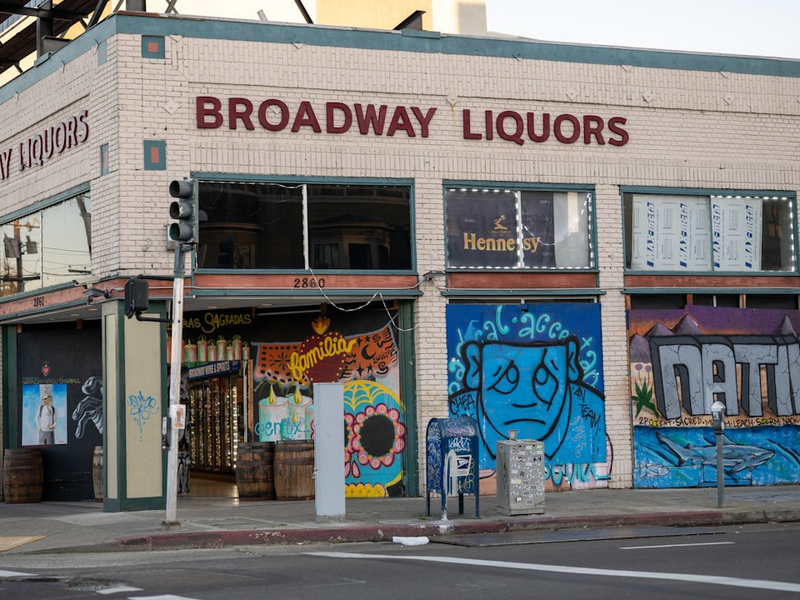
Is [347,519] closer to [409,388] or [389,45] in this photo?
[409,388]

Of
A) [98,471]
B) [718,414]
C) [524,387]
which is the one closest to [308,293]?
[524,387]

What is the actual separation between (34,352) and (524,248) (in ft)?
31.6

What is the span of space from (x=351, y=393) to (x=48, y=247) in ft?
19.9

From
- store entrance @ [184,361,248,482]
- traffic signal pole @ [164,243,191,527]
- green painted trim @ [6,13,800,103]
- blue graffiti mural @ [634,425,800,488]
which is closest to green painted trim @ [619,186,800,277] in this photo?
green painted trim @ [6,13,800,103]

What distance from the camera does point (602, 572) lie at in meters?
10.5

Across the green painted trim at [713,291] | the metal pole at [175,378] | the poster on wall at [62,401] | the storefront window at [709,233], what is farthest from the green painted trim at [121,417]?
the storefront window at [709,233]

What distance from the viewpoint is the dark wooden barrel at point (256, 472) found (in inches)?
742

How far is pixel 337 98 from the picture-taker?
18938 mm

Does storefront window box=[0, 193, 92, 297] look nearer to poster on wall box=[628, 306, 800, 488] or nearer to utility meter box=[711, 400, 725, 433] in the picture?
poster on wall box=[628, 306, 800, 488]

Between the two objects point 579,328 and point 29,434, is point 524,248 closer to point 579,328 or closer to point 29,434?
point 579,328

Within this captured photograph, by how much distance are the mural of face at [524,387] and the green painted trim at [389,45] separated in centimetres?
520

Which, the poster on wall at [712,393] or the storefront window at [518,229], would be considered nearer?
the storefront window at [518,229]

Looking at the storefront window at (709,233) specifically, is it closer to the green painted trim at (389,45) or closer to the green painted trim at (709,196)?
the green painted trim at (709,196)

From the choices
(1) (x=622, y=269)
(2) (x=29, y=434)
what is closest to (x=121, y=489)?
(2) (x=29, y=434)
